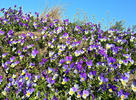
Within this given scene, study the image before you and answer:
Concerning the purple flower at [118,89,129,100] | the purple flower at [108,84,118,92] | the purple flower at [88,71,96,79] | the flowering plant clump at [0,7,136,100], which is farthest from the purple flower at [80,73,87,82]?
the purple flower at [118,89,129,100]

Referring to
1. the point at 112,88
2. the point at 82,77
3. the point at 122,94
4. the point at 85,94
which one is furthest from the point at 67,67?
the point at 122,94

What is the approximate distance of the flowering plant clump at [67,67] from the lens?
3.58 meters

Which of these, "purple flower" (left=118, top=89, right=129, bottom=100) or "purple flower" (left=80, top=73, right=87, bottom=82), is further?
"purple flower" (left=80, top=73, right=87, bottom=82)

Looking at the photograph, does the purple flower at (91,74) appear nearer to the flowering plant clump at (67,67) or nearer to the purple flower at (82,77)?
the flowering plant clump at (67,67)

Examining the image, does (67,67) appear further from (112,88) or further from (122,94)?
(122,94)

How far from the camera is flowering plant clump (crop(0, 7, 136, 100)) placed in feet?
11.8

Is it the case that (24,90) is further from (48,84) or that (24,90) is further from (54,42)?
(54,42)

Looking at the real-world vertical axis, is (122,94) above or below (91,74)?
below

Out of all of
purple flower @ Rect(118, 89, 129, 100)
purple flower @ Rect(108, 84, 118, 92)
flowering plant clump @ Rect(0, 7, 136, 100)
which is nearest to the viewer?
purple flower @ Rect(118, 89, 129, 100)

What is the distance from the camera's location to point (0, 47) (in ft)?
18.6

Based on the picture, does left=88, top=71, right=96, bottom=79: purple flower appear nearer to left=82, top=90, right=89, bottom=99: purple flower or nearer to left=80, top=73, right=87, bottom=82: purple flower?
left=80, top=73, right=87, bottom=82: purple flower

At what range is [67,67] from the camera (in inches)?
160

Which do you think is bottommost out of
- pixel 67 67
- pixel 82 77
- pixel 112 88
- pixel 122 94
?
pixel 122 94

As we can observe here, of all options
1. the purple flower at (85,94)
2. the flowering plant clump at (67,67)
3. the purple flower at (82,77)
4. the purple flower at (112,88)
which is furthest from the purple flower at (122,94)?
the purple flower at (82,77)
